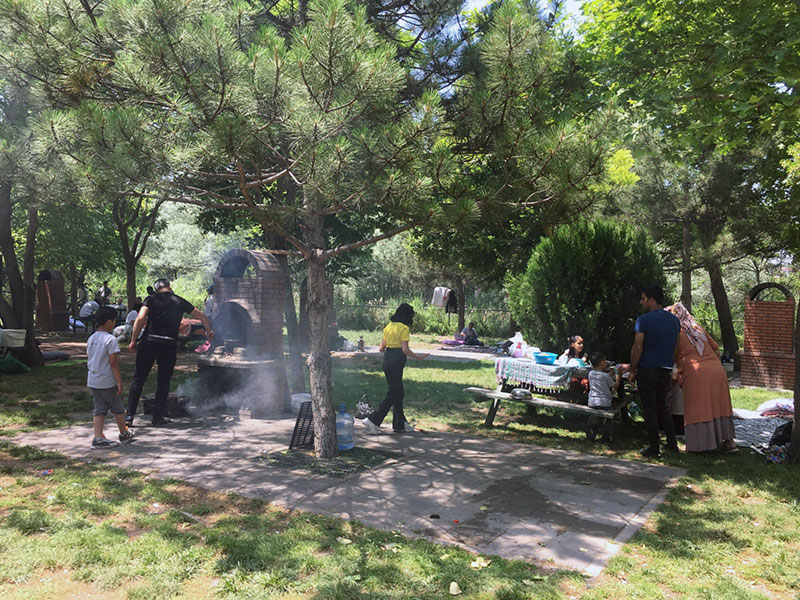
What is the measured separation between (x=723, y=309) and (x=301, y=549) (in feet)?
56.0

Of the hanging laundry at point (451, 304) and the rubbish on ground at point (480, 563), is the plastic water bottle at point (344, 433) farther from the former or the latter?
the hanging laundry at point (451, 304)

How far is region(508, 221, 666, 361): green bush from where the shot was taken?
8.81 meters

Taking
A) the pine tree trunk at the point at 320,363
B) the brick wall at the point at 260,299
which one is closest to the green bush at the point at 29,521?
the pine tree trunk at the point at 320,363

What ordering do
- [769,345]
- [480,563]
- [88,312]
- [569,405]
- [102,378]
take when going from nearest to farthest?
[480,563]
[102,378]
[569,405]
[769,345]
[88,312]

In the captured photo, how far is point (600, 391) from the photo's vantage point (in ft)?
24.7

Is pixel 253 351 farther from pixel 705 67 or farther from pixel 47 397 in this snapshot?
pixel 705 67

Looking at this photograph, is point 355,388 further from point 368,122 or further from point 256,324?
point 368,122

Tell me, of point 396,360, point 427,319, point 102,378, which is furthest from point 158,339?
point 427,319

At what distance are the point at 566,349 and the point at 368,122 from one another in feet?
16.9

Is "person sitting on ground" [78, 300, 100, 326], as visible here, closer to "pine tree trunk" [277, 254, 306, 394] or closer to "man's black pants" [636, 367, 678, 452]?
"pine tree trunk" [277, 254, 306, 394]

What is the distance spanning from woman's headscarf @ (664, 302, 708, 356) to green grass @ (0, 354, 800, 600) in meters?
1.66

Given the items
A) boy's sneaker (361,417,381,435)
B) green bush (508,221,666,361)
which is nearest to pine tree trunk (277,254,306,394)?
boy's sneaker (361,417,381,435)

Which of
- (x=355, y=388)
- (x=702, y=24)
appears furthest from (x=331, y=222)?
(x=702, y=24)

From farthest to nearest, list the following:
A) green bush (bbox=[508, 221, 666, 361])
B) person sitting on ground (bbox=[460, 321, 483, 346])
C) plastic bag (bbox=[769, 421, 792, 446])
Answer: person sitting on ground (bbox=[460, 321, 483, 346]) → green bush (bbox=[508, 221, 666, 361]) → plastic bag (bbox=[769, 421, 792, 446])
